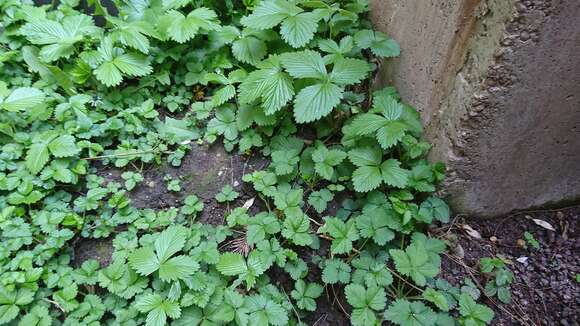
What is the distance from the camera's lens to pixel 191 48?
259 centimetres

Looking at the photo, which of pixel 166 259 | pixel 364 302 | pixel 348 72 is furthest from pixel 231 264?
pixel 348 72

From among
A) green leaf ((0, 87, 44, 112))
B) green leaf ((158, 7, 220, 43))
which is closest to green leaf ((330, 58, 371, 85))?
green leaf ((158, 7, 220, 43))

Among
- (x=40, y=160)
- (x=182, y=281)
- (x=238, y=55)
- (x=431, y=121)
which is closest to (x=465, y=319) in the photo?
(x=431, y=121)

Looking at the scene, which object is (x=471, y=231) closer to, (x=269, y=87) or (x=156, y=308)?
(x=269, y=87)

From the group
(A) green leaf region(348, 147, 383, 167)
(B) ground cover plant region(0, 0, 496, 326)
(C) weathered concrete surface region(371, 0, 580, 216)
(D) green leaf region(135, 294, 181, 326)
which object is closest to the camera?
(C) weathered concrete surface region(371, 0, 580, 216)

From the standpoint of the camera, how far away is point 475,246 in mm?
2047

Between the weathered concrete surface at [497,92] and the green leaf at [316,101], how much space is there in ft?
1.49

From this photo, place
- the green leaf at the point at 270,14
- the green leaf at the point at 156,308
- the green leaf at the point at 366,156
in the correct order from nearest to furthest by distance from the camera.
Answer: the green leaf at the point at 156,308 → the green leaf at the point at 366,156 → the green leaf at the point at 270,14

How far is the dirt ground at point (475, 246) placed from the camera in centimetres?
187

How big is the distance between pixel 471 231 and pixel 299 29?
1.34 m

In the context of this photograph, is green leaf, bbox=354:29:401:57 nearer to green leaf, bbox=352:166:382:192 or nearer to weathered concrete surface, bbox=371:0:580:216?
weathered concrete surface, bbox=371:0:580:216

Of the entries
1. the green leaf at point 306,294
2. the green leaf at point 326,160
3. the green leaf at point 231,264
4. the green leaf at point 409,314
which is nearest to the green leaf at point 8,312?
the green leaf at point 231,264

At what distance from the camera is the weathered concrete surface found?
5.12 feet

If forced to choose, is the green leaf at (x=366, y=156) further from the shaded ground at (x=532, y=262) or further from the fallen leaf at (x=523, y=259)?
the fallen leaf at (x=523, y=259)
